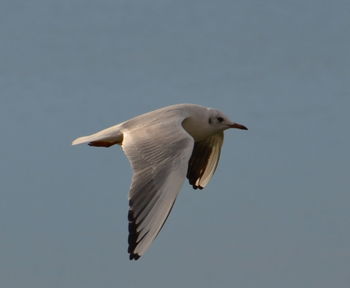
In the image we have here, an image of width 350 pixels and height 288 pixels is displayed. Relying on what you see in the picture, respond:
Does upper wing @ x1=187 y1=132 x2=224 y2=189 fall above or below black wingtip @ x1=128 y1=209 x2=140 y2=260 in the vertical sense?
above

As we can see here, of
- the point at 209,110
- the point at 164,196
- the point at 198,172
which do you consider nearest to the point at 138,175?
the point at 164,196

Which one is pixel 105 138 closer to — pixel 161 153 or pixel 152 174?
pixel 161 153

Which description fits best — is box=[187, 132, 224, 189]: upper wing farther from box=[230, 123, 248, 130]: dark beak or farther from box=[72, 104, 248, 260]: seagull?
box=[230, 123, 248, 130]: dark beak

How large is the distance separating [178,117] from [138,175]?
Result: 208 cm

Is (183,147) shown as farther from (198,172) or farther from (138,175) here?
(198,172)

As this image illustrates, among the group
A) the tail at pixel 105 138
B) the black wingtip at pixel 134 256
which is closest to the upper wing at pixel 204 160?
the tail at pixel 105 138

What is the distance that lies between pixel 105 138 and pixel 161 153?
1639mm

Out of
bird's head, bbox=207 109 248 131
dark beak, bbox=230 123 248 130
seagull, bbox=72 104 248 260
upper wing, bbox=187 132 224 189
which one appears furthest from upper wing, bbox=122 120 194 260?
upper wing, bbox=187 132 224 189

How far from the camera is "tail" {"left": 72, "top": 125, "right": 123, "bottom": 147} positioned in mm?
15276

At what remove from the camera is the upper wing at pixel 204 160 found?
17.3m

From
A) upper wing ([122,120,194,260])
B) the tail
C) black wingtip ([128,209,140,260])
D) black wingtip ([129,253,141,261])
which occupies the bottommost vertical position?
black wingtip ([129,253,141,261])

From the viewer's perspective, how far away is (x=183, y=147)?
1403cm

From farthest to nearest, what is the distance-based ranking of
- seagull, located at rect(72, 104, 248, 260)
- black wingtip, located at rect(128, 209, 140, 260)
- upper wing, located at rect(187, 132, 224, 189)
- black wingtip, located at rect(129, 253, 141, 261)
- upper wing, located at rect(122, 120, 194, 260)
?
upper wing, located at rect(187, 132, 224, 189) → seagull, located at rect(72, 104, 248, 260) → upper wing, located at rect(122, 120, 194, 260) → black wingtip, located at rect(128, 209, 140, 260) → black wingtip, located at rect(129, 253, 141, 261)

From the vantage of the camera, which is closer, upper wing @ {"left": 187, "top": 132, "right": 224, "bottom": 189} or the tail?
the tail
